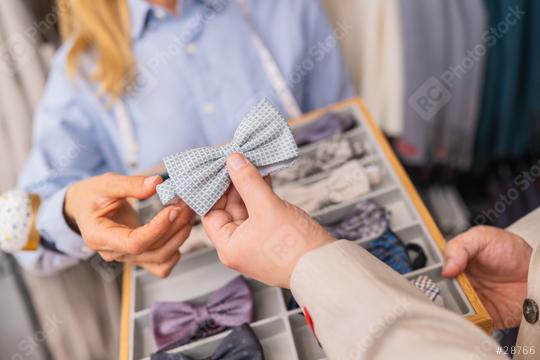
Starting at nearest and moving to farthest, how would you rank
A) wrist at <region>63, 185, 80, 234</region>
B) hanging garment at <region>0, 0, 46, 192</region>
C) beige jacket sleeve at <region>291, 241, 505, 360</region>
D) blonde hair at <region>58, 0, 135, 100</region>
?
beige jacket sleeve at <region>291, 241, 505, 360</region> → wrist at <region>63, 185, 80, 234</region> → blonde hair at <region>58, 0, 135, 100</region> → hanging garment at <region>0, 0, 46, 192</region>

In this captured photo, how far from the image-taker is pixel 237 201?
0.66 metres

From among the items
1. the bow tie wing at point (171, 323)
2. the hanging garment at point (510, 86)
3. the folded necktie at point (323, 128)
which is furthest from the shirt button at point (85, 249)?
the hanging garment at point (510, 86)

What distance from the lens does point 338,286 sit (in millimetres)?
526

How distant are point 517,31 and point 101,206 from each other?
45.5 inches

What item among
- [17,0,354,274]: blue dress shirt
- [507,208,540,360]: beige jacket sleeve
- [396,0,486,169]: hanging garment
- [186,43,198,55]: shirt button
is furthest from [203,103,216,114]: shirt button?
[507,208,540,360]: beige jacket sleeve

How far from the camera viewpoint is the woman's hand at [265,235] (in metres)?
0.56

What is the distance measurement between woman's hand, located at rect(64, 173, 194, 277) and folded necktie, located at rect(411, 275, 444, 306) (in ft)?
1.11

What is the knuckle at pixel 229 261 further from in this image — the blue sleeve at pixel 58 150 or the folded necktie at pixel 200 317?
the blue sleeve at pixel 58 150

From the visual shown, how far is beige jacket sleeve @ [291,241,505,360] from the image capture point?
488mm

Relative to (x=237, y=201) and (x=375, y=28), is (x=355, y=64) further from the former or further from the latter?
(x=237, y=201)

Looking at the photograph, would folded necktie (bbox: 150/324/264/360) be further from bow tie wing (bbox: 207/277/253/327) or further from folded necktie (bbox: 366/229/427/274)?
folded necktie (bbox: 366/229/427/274)

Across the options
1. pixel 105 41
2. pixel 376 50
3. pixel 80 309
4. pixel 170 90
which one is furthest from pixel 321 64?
pixel 80 309

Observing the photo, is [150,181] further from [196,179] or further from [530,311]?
[530,311]

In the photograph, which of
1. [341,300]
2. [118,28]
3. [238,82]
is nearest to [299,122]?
[238,82]
